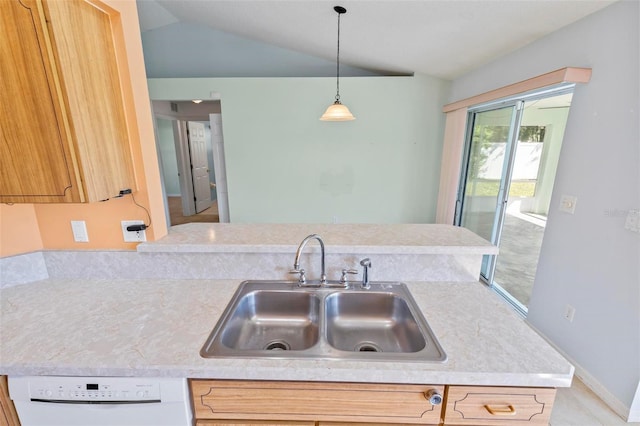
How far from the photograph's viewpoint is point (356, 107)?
3.88 m

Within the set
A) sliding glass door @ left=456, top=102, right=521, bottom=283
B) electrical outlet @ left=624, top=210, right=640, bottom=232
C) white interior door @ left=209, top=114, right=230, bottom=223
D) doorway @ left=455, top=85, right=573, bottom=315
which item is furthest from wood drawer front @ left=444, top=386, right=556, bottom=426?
white interior door @ left=209, top=114, right=230, bottom=223

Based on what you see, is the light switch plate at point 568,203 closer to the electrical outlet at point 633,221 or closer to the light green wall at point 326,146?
the electrical outlet at point 633,221

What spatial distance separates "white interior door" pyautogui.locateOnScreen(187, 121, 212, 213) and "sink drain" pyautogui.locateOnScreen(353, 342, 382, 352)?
5.78 m

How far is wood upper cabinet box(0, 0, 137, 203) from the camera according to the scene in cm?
90

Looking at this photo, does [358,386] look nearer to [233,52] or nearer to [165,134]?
[233,52]

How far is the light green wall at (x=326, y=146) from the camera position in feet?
12.6

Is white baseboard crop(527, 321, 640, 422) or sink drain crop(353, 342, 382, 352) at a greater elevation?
sink drain crop(353, 342, 382, 352)

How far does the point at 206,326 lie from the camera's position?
39.8 inches

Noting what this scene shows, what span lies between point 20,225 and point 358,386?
167 cm

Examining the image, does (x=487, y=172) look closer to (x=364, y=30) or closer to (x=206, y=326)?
(x=364, y=30)

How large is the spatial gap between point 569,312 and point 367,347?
1.75 m

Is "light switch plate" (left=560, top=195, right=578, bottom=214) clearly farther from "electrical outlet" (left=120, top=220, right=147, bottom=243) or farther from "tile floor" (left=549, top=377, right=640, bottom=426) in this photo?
"electrical outlet" (left=120, top=220, right=147, bottom=243)

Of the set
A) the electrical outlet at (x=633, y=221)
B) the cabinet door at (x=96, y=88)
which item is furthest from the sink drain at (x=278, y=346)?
the electrical outlet at (x=633, y=221)

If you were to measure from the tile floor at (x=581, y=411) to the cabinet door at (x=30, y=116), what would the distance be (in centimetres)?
273
